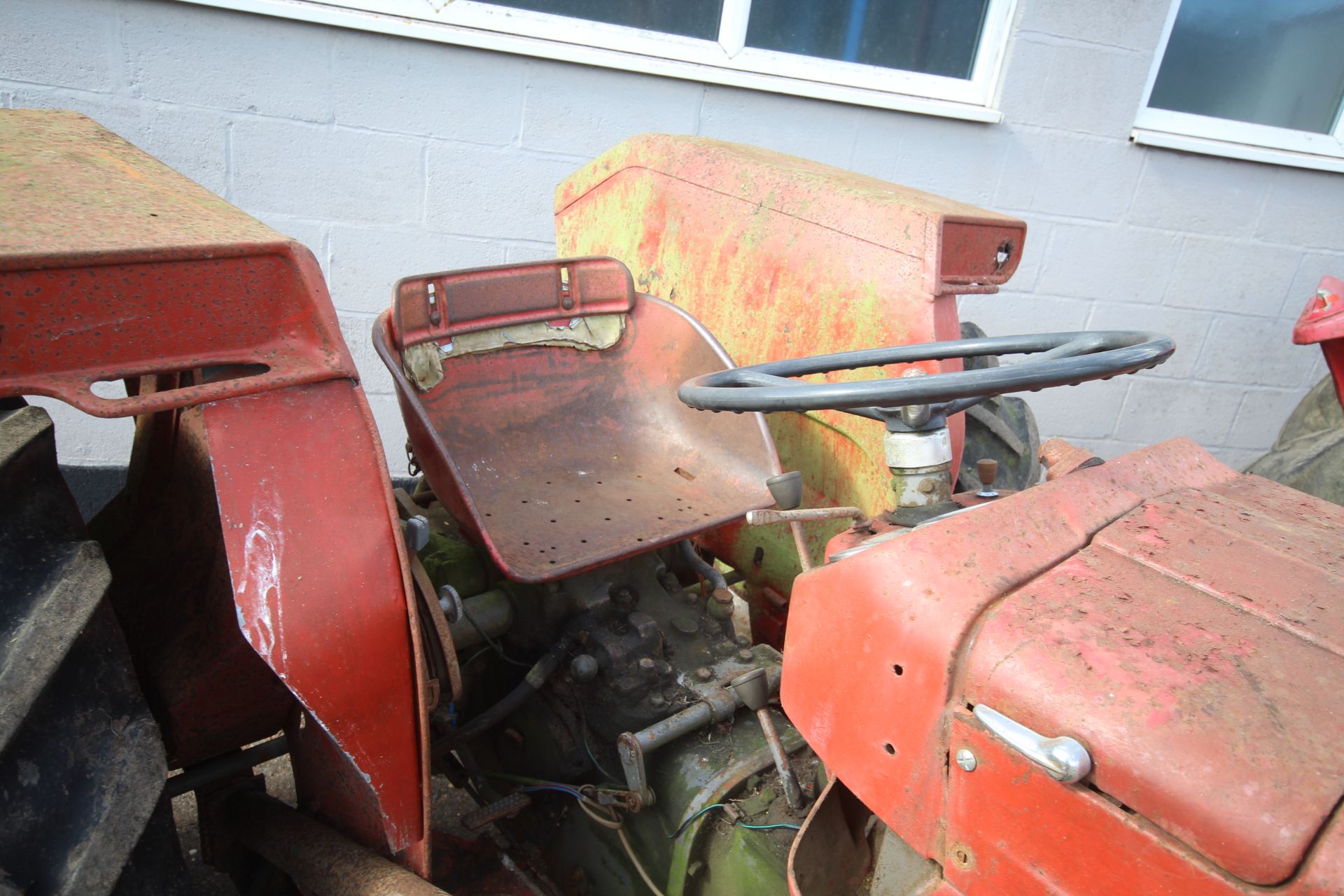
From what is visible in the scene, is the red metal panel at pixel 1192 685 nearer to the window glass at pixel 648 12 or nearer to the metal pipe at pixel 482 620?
the metal pipe at pixel 482 620

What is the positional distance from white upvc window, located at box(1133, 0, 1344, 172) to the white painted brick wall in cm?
9

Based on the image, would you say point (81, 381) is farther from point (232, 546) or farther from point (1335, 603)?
point (1335, 603)

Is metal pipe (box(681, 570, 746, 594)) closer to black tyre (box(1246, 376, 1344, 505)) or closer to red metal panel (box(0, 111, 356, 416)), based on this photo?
red metal panel (box(0, 111, 356, 416))

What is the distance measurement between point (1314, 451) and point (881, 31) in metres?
1.71

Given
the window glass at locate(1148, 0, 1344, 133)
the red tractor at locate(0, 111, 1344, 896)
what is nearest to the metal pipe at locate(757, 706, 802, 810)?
the red tractor at locate(0, 111, 1344, 896)

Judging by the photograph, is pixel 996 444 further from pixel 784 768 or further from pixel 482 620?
pixel 482 620

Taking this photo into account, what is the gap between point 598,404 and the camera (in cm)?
156

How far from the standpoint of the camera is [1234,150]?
3006 mm

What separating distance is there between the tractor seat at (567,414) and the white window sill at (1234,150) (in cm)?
225

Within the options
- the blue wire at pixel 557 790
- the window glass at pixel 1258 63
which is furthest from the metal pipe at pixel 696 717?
the window glass at pixel 1258 63

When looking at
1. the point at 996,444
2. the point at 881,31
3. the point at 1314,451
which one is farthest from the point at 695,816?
the point at 881,31

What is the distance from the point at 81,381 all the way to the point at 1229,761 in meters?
0.91

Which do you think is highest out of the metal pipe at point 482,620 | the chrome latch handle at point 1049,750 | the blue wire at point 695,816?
the chrome latch handle at point 1049,750

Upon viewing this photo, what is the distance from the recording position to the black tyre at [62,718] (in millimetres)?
698
